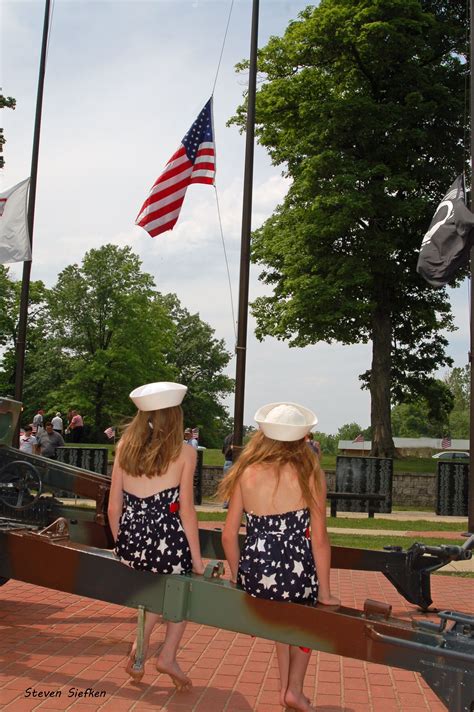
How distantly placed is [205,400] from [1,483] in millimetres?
74642

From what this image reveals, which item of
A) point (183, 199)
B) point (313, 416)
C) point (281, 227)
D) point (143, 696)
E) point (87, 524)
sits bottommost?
point (143, 696)

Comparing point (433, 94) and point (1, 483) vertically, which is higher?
point (433, 94)

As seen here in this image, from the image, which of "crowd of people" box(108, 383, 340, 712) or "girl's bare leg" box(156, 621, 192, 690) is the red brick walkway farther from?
"crowd of people" box(108, 383, 340, 712)

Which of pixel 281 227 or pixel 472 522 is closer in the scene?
pixel 472 522

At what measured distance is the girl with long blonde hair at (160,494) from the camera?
4531 millimetres

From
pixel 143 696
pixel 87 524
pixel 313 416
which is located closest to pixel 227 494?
pixel 313 416

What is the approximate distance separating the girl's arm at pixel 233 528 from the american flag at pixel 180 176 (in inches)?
415

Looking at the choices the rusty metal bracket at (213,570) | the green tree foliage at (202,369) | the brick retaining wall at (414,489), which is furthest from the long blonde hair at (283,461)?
the green tree foliage at (202,369)

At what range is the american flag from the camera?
14391mm

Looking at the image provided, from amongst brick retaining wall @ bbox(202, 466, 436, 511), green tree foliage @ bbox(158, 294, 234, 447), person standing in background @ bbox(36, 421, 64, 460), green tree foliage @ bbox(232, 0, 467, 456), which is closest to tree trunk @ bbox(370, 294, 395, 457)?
green tree foliage @ bbox(232, 0, 467, 456)

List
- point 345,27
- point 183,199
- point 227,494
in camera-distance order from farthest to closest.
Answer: point 345,27 → point 183,199 → point 227,494

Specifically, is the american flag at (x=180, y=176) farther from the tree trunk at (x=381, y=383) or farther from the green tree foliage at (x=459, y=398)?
the green tree foliage at (x=459, y=398)

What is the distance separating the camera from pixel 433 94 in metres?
28.0

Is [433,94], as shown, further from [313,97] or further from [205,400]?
[205,400]
